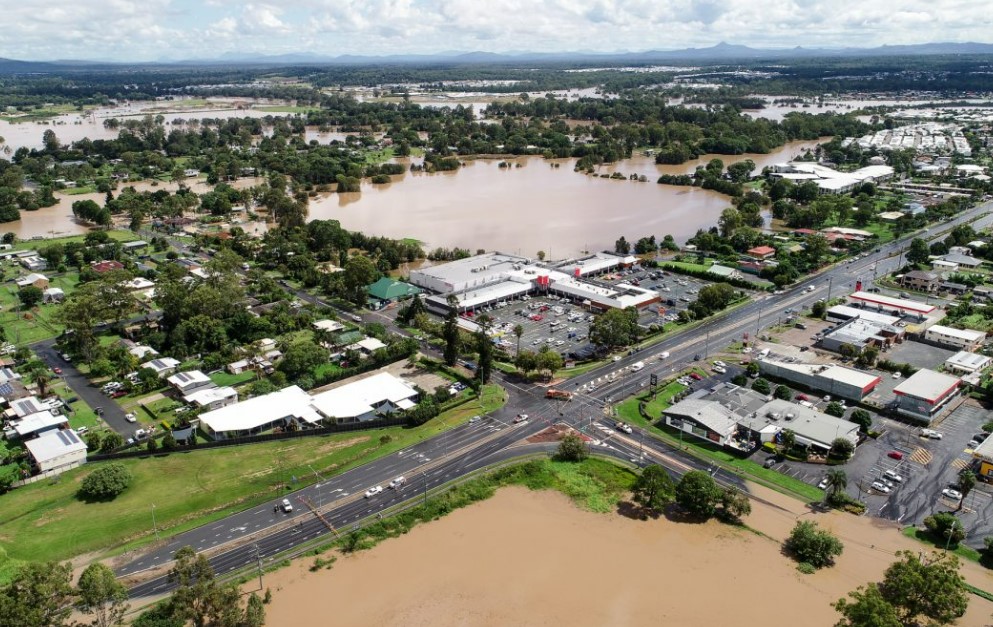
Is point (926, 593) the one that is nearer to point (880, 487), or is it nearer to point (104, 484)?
point (880, 487)

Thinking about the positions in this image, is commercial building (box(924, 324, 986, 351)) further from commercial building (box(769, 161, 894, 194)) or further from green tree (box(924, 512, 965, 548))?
commercial building (box(769, 161, 894, 194))

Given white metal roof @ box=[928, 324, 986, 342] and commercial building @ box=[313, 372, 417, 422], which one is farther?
white metal roof @ box=[928, 324, 986, 342]

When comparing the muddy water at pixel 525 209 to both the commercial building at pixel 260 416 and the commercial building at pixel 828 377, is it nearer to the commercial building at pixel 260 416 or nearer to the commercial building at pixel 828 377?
the commercial building at pixel 828 377

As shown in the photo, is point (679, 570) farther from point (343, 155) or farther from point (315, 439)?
point (343, 155)

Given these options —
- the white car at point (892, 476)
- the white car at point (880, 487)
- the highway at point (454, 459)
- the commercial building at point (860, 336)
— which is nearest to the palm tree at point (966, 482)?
the white car at point (892, 476)

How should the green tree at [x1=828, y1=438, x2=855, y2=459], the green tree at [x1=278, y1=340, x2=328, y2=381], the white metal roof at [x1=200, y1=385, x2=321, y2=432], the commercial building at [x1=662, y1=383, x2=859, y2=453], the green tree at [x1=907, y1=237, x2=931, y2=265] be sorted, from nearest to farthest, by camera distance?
the green tree at [x1=828, y1=438, x2=855, y2=459] < the commercial building at [x1=662, y1=383, x2=859, y2=453] < the white metal roof at [x1=200, y1=385, x2=321, y2=432] < the green tree at [x1=278, y1=340, x2=328, y2=381] < the green tree at [x1=907, y1=237, x2=931, y2=265]

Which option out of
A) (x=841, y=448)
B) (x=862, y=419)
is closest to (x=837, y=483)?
(x=841, y=448)

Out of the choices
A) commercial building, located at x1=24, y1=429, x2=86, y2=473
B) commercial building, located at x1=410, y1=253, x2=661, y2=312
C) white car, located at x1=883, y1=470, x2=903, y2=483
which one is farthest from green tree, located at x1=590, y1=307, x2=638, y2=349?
commercial building, located at x1=24, y1=429, x2=86, y2=473
